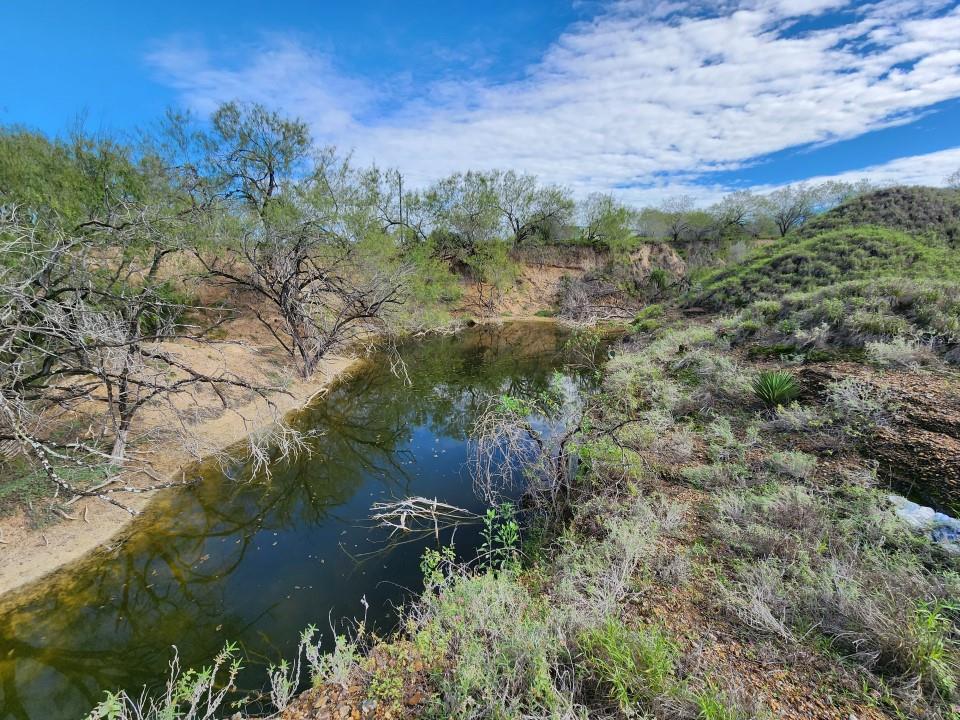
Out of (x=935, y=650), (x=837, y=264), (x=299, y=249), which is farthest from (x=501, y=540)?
(x=837, y=264)

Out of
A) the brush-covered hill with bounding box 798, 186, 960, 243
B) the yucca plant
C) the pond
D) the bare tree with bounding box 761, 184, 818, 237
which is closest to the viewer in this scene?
the pond

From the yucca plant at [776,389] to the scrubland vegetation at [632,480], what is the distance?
5 cm

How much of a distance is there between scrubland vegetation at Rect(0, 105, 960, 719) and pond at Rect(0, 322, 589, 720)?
0.49 metres

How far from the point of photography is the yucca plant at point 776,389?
7891 mm

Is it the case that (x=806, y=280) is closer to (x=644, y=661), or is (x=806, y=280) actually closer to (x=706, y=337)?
(x=706, y=337)

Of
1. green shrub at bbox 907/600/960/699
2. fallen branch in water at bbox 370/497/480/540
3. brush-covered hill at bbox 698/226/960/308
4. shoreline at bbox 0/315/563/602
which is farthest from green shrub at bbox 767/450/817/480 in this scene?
brush-covered hill at bbox 698/226/960/308

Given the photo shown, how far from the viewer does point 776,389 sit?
7949 mm

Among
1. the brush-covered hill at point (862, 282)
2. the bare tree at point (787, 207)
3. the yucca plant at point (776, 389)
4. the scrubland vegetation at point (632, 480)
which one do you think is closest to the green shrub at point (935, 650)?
the scrubland vegetation at point (632, 480)

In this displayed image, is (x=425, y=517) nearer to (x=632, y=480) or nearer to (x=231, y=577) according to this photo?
(x=231, y=577)

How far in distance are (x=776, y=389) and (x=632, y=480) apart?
162 inches

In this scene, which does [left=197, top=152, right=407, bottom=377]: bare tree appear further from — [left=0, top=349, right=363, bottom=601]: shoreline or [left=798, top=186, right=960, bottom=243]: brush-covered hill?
[left=798, top=186, right=960, bottom=243]: brush-covered hill

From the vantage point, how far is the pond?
14.6 ft

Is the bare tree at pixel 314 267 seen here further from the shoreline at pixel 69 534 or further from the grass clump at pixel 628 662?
the grass clump at pixel 628 662

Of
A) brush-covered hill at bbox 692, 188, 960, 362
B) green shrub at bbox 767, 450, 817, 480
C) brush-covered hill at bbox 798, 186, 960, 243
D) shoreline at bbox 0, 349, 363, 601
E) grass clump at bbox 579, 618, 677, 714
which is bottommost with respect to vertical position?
green shrub at bbox 767, 450, 817, 480
